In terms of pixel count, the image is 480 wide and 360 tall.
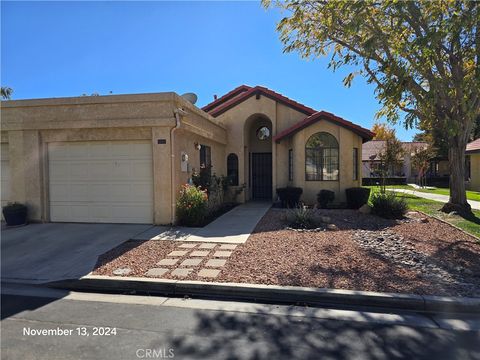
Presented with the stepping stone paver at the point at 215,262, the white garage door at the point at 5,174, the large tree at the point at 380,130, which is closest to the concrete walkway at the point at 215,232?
the stepping stone paver at the point at 215,262

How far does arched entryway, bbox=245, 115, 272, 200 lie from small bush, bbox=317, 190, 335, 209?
12.9 ft

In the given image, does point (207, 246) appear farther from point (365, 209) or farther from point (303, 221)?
point (365, 209)

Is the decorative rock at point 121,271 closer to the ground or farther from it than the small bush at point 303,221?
closer to the ground

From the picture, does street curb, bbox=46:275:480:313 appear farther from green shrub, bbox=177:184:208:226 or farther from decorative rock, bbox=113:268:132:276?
green shrub, bbox=177:184:208:226

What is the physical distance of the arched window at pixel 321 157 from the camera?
523 inches

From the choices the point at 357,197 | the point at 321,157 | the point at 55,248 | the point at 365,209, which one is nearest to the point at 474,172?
the point at 357,197

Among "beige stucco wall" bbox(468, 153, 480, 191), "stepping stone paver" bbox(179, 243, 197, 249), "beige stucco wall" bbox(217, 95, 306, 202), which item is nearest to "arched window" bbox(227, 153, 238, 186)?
"beige stucco wall" bbox(217, 95, 306, 202)

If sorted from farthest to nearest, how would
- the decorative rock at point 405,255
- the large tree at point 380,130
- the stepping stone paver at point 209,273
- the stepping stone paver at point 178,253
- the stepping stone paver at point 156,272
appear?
the large tree at point 380,130, the stepping stone paver at point 178,253, the stepping stone paver at point 156,272, the stepping stone paver at point 209,273, the decorative rock at point 405,255

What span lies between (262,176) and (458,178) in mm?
8638

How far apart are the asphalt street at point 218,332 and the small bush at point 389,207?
259 inches

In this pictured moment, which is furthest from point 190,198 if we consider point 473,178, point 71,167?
point 473,178

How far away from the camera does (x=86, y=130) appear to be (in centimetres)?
922

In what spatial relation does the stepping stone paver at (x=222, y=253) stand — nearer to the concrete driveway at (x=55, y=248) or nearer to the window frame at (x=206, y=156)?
the concrete driveway at (x=55, y=248)

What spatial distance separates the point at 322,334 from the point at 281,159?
11.6 metres
